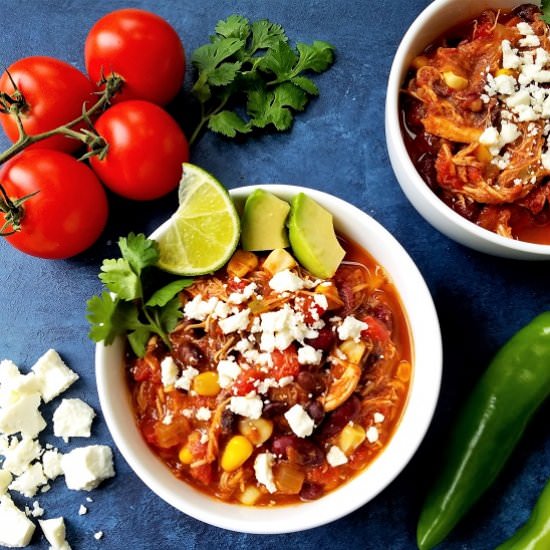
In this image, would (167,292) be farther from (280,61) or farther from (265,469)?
(280,61)

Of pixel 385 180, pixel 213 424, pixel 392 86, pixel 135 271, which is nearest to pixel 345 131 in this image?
pixel 385 180

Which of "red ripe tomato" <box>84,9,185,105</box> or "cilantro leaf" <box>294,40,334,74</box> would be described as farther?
"cilantro leaf" <box>294,40,334,74</box>

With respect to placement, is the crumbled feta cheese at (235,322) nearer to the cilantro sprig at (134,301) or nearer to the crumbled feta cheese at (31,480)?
the cilantro sprig at (134,301)

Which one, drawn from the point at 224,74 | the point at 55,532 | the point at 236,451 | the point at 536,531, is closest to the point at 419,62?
the point at 224,74

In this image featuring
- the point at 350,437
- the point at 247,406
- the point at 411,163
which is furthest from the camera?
the point at 411,163

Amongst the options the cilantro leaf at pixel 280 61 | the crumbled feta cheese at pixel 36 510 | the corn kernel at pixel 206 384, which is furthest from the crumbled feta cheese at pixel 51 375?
the cilantro leaf at pixel 280 61

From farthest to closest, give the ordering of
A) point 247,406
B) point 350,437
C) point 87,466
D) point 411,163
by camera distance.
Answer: point 87,466 < point 411,163 < point 350,437 < point 247,406

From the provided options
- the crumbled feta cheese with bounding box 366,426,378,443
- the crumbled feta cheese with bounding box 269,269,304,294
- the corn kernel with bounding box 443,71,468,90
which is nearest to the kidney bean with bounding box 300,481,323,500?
the crumbled feta cheese with bounding box 366,426,378,443

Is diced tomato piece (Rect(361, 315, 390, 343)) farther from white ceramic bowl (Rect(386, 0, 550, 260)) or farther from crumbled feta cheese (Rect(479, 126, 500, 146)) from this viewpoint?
crumbled feta cheese (Rect(479, 126, 500, 146))
